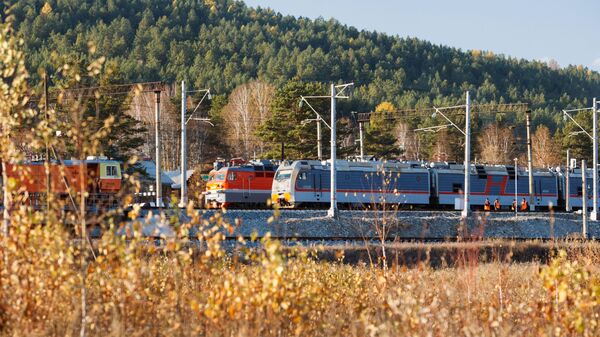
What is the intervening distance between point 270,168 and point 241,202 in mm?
2787

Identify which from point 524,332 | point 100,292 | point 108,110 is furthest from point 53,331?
point 108,110

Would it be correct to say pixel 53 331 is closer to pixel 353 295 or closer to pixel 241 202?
A: pixel 353 295

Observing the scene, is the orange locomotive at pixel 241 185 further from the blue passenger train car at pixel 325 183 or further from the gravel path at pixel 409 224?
the gravel path at pixel 409 224

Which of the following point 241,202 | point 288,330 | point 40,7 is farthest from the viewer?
point 40,7

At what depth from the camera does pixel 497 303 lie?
15.8m

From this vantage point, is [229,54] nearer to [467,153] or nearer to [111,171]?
[111,171]

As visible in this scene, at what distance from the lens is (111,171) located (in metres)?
46.2

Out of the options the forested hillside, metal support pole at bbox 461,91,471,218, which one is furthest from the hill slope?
metal support pole at bbox 461,91,471,218

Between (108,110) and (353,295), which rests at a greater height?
(108,110)

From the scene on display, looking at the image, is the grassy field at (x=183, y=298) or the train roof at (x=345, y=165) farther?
the train roof at (x=345, y=165)

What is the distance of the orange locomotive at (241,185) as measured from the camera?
4738 centimetres

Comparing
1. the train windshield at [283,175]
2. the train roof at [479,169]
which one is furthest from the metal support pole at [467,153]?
the train windshield at [283,175]

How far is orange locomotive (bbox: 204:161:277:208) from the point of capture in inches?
1865

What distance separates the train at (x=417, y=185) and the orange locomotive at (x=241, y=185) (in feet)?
7.09
